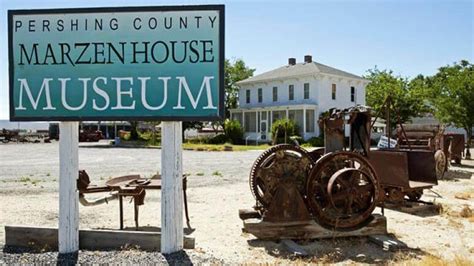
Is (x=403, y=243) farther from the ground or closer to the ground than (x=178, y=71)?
closer to the ground

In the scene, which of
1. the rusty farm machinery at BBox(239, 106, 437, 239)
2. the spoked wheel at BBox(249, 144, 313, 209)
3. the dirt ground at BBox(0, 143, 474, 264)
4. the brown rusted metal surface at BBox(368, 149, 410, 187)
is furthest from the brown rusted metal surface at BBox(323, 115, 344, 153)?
the brown rusted metal surface at BBox(368, 149, 410, 187)

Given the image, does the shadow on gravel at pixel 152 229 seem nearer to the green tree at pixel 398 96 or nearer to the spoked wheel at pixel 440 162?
the spoked wheel at pixel 440 162

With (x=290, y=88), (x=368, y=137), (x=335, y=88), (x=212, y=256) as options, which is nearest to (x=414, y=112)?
(x=335, y=88)

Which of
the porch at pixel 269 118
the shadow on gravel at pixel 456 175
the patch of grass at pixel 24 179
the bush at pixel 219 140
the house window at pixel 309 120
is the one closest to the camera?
the patch of grass at pixel 24 179

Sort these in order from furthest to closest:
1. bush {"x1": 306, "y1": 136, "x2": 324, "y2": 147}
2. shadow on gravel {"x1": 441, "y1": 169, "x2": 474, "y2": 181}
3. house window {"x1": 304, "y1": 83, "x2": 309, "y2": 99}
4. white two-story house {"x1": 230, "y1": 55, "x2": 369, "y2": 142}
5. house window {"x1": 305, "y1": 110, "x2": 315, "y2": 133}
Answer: house window {"x1": 304, "y1": 83, "x2": 309, "y2": 99} < house window {"x1": 305, "y1": 110, "x2": 315, "y2": 133} < white two-story house {"x1": 230, "y1": 55, "x2": 369, "y2": 142} < bush {"x1": 306, "y1": 136, "x2": 324, "y2": 147} < shadow on gravel {"x1": 441, "y1": 169, "x2": 474, "y2": 181}

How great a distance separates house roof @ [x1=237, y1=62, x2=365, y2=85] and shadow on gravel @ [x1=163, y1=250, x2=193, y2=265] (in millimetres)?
32204

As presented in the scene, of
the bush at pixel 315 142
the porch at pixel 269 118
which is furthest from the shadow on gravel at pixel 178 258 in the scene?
the porch at pixel 269 118

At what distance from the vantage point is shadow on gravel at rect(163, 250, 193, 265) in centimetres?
522

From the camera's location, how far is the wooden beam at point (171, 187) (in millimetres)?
5465

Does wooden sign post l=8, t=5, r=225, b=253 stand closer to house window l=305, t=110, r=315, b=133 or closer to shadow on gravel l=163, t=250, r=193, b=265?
shadow on gravel l=163, t=250, r=193, b=265

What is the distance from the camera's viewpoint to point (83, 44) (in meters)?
5.58

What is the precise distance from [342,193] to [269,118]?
33314mm

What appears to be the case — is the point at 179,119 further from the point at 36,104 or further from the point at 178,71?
the point at 36,104

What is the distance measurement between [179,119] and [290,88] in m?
34.7
